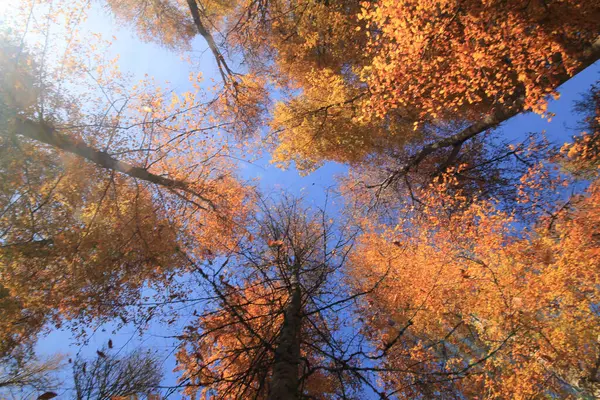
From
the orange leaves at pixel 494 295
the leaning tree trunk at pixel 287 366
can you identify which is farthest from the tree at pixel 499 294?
the leaning tree trunk at pixel 287 366

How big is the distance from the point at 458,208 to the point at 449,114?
3622 mm

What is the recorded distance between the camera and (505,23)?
4.73m

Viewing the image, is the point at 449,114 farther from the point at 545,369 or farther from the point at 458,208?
the point at 545,369

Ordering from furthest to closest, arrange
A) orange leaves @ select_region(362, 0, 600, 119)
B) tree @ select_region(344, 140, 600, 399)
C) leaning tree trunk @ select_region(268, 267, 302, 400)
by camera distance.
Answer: tree @ select_region(344, 140, 600, 399), orange leaves @ select_region(362, 0, 600, 119), leaning tree trunk @ select_region(268, 267, 302, 400)

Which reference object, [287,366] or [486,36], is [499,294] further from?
[287,366]

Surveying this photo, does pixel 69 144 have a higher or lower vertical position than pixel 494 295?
higher

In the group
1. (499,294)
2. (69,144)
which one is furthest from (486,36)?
(69,144)

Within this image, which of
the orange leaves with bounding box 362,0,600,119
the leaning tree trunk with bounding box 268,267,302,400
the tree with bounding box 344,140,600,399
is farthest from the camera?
the tree with bounding box 344,140,600,399

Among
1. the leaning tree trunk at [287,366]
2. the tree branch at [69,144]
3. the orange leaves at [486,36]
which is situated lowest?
the leaning tree trunk at [287,366]

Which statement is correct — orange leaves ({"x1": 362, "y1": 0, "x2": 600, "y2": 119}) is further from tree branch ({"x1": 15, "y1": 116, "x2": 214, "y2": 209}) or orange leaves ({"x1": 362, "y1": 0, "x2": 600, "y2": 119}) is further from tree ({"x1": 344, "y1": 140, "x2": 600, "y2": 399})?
tree branch ({"x1": 15, "y1": 116, "x2": 214, "y2": 209})

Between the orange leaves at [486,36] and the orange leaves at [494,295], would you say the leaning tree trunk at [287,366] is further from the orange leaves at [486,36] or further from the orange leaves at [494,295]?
the orange leaves at [486,36]

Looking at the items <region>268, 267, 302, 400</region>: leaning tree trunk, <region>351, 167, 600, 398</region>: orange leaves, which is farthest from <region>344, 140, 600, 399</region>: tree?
<region>268, 267, 302, 400</region>: leaning tree trunk

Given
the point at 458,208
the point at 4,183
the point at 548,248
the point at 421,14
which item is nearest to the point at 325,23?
the point at 421,14

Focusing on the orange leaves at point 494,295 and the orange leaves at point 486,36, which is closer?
the orange leaves at point 486,36
